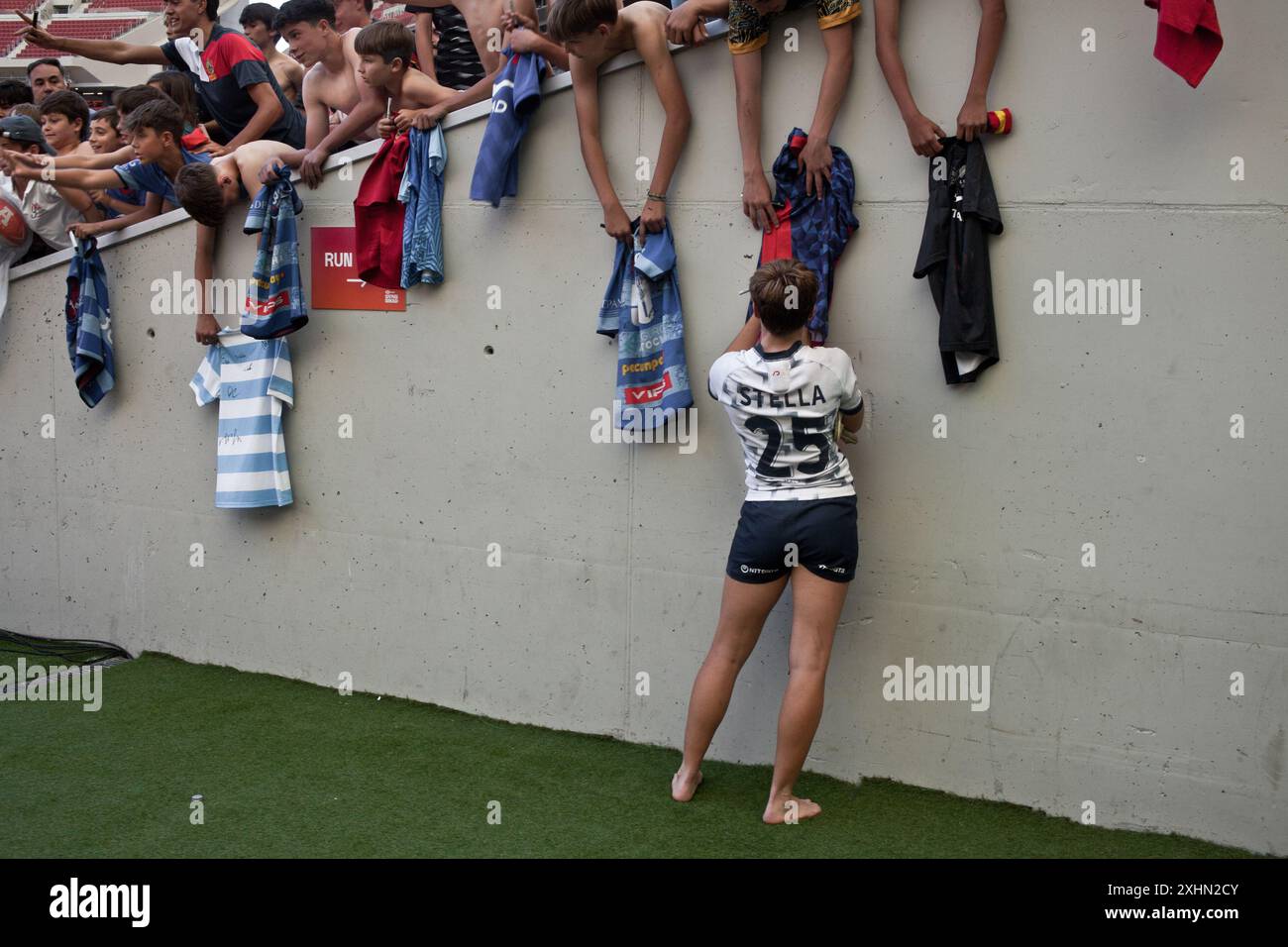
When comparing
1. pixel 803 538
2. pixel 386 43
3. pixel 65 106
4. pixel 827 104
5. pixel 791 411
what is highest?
pixel 65 106

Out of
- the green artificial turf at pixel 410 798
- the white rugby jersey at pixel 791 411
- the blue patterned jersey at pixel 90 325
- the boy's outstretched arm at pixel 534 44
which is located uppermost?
the boy's outstretched arm at pixel 534 44

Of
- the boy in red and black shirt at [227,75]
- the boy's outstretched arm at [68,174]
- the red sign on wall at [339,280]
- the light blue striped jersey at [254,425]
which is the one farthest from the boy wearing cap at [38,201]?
the red sign on wall at [339,280]

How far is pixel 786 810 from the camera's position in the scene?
4312mm

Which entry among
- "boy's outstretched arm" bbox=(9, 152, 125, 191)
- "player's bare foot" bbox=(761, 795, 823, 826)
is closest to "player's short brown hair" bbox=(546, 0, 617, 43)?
"player's bare foot" bbox=(761, 795, 823, 826)

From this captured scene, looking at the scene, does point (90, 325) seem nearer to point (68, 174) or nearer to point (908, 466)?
point (68, 174)

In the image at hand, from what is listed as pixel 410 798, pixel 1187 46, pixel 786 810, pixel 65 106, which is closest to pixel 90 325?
pixel 65 106

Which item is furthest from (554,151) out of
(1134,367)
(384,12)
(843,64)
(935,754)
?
(384,12)

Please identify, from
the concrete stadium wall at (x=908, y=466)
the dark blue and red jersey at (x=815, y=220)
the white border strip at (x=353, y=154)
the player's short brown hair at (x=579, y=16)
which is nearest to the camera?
the concrete stadium wall at (x=908, y=466)

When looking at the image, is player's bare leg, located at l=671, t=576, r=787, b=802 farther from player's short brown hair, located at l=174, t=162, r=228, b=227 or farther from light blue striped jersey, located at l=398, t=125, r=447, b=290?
player's short brown hair, located at l=174, t=162, r=228, b=227

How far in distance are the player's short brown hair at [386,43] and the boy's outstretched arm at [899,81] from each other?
237cm

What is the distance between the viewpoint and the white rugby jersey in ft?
13.4

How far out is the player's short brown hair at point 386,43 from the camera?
18.2 feet

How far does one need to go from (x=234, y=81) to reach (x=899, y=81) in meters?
4.07

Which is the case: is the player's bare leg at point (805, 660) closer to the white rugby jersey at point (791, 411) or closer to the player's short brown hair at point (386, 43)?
the white rugby jersey at point (791, 411)
